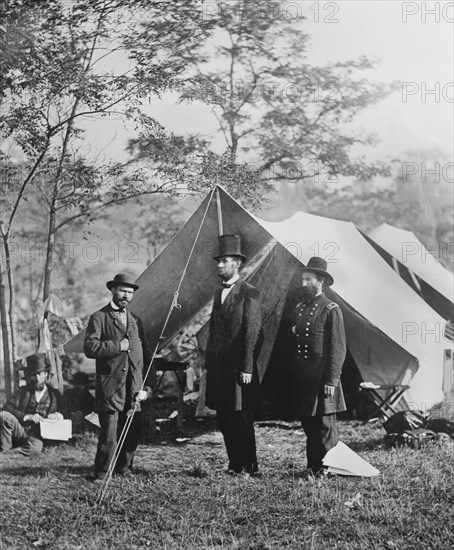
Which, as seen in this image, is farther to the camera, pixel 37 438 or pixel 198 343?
pixel 198 343

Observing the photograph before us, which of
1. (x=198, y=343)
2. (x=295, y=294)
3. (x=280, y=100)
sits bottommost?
(x=198, y=343)

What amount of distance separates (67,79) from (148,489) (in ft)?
10.5

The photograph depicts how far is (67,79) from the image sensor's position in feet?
17.3

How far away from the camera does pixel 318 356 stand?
489 centimetres

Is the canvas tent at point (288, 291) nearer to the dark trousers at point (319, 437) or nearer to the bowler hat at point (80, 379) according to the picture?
the dark trousers at point (319, 437)

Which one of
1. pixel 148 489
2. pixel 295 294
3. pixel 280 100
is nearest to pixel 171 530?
pixel 148 489

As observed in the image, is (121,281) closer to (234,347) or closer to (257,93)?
(234,347)

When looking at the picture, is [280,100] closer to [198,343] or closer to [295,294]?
[295,294]

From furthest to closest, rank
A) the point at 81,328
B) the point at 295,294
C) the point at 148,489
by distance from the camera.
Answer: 1. the point at 81,328
2. the point at 295,294
3. the point at 148,489

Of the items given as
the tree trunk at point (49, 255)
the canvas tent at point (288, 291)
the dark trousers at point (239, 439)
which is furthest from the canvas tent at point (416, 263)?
the tree trunk at point (49, 255)

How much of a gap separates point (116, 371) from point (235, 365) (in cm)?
87

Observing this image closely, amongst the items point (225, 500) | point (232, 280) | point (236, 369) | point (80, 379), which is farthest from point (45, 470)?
point (232, 280)

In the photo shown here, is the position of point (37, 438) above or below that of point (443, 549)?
above

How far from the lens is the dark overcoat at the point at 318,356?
15.9ft
